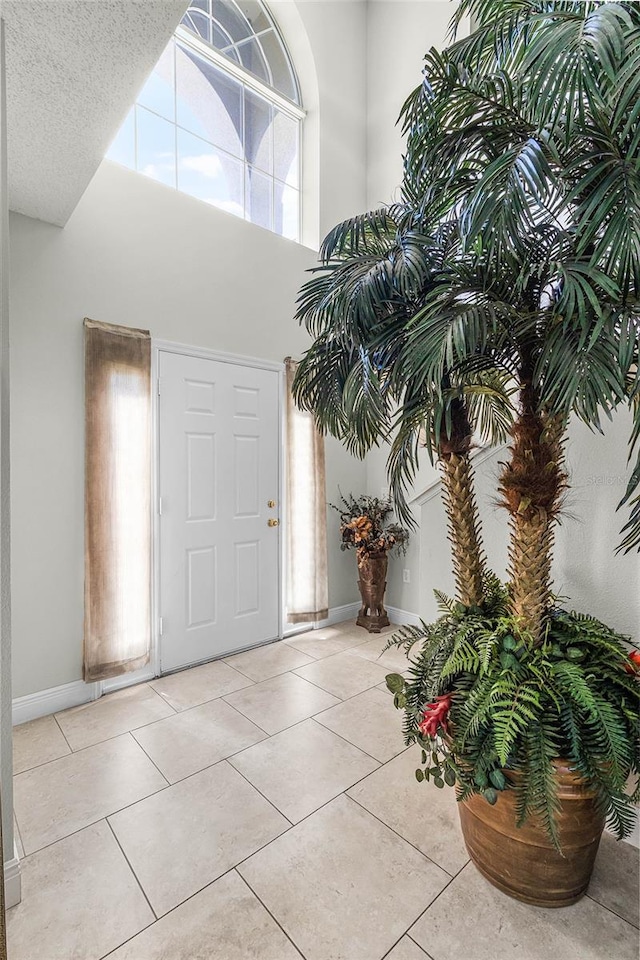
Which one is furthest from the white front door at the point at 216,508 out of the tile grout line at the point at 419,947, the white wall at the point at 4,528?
the tile grout line at the point at 419,947

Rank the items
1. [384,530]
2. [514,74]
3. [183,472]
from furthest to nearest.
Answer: [384,530]
[183,472]
[514,74]

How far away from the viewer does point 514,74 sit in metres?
1.34

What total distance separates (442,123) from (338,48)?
3943 millimetres

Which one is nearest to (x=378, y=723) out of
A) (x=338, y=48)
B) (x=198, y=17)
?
(x=198, y=17)

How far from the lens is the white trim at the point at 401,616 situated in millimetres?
4047

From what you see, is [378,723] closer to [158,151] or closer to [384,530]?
[384,530]

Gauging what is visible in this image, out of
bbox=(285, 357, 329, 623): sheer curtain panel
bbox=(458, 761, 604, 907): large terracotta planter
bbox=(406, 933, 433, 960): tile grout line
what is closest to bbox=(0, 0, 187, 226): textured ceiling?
bbox=(285, 357, 329, 623): sheer curtain panel

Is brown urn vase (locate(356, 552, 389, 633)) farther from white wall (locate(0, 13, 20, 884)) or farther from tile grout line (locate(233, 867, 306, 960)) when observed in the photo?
white wall (locate(0, 13, 20, 884))

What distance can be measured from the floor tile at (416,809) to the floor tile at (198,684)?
114 centimetres

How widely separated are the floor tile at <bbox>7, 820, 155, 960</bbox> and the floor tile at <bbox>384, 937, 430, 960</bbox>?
29.2 inches

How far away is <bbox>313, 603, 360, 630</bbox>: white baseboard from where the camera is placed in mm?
4000

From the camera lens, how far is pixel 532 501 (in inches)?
56.6

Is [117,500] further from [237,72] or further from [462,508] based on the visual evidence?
[237,72]

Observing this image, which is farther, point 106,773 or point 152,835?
point 106,773
